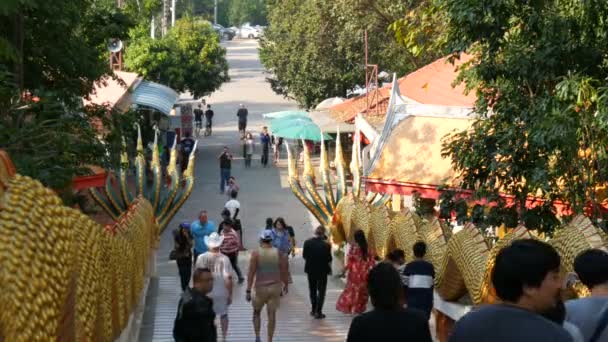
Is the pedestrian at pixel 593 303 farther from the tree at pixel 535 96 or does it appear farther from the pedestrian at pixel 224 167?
the pedestrian at pixel 224 167

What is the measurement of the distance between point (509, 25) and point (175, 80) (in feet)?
111

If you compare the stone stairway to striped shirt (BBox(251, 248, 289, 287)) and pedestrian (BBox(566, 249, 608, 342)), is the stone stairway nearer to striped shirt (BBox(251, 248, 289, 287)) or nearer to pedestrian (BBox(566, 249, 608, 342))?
striped shirt (BBox(251, 248, 289, 287))

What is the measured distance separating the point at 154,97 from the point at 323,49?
29.7ft

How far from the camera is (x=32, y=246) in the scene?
6070 mm

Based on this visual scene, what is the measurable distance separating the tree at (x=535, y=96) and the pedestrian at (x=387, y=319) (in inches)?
275

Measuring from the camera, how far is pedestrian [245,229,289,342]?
15.5 meters

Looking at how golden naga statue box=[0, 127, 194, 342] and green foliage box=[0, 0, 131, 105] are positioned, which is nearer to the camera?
golden naga statue box=[0, 127, 194, 342]

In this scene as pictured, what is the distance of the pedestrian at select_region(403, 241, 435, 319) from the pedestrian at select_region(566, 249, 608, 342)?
6028 millimetres

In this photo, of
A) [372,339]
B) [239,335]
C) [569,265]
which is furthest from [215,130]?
[372,339]

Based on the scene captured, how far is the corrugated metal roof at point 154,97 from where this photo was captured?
35.2 metres

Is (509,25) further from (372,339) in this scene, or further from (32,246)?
(32,246)

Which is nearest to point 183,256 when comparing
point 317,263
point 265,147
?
point 317,263

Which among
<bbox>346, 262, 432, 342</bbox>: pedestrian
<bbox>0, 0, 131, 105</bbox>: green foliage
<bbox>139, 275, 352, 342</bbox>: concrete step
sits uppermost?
<bbox>0, 0, 131, 105</bbox>: green foliage

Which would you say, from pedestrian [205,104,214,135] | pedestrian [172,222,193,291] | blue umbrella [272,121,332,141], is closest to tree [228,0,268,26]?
pedestrian [205,104,214,135]
